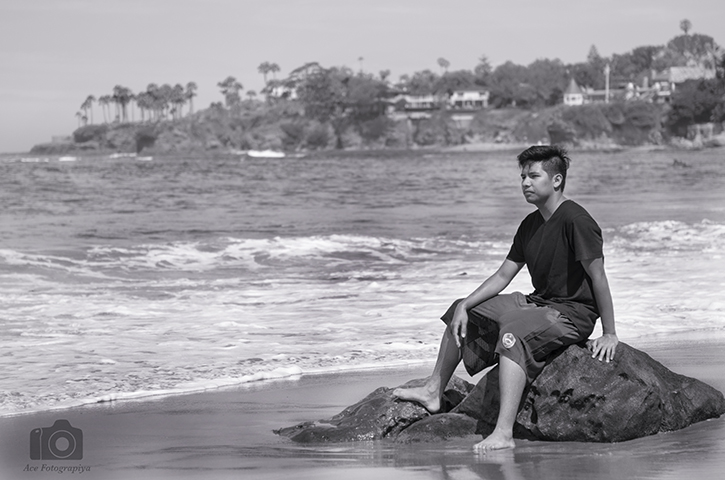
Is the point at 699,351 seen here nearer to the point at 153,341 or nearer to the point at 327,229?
the point at 153,341

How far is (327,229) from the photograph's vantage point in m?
19.1

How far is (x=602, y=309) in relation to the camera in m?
4.11

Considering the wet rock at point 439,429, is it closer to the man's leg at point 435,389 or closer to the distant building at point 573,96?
the man's leg at point 435,389

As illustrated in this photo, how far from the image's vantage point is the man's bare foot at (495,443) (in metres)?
3.90

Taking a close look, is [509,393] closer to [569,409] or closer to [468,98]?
[569,409]

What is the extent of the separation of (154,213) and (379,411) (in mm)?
19477

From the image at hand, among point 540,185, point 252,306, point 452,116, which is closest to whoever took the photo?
point 540,185

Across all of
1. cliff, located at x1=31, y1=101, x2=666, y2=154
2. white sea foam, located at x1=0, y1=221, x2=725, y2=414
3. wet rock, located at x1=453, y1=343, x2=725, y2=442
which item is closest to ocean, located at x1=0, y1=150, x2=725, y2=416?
white sea foam, located at x1=0, y1=221, x2=725, y2=414

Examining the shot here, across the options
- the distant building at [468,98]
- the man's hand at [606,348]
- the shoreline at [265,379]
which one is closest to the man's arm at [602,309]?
the man's hand at [606,348]

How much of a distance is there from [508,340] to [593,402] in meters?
0.47

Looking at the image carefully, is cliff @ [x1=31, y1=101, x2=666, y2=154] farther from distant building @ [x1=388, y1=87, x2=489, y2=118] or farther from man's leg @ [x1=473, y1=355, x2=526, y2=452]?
man's leg @ [x1=473, y1=355, x2=526, y2=452]

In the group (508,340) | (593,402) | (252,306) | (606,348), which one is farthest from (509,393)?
(252,306)

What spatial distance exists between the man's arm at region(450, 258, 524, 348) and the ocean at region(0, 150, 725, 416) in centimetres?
209

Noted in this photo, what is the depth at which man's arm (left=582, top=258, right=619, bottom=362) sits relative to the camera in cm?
403
